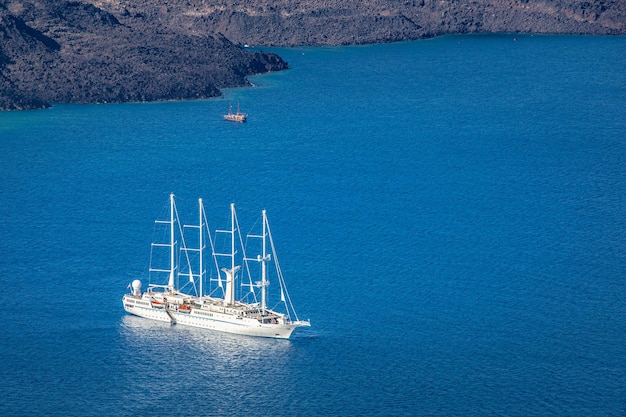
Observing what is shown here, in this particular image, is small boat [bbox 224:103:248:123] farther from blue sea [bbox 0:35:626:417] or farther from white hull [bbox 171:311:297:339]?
white hull [bbox 171:311:297:339]

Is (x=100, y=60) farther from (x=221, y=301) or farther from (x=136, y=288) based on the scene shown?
(x=221, y=301)

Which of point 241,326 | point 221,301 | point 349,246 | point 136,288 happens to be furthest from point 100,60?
point 241,326

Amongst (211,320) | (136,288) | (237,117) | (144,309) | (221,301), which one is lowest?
(144,309)

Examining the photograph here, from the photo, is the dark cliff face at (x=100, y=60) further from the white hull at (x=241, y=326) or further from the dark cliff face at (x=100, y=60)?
the white hull at (x=241, y=326)

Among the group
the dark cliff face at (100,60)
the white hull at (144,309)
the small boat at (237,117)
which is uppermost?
the dark cliff face at (100,60)

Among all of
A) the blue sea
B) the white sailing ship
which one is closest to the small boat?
the blue sea

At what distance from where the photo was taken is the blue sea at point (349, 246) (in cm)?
8594

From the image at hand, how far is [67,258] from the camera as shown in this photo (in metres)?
108

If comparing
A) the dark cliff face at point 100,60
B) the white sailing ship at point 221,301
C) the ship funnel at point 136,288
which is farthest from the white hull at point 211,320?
the dark cliff face at point 100,60

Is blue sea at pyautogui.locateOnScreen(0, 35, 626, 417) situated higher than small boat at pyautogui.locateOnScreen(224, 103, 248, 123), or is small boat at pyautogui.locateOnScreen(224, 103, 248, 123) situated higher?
small boat at pyautogui.locateOnScreen(224, 103, 248, 123)

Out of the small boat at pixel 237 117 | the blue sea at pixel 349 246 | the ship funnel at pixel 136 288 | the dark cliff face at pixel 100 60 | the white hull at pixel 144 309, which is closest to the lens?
the blue sea at pixel 349 246

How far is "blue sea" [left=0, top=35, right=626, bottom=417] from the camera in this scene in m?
85.9

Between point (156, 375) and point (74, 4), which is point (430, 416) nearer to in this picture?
point (156, 375)

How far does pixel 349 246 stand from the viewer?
112125mm
